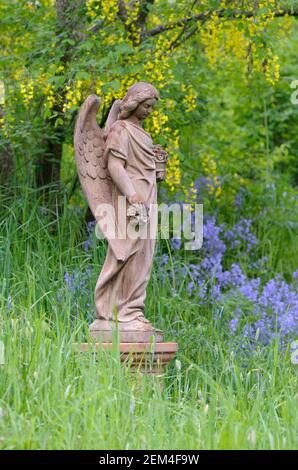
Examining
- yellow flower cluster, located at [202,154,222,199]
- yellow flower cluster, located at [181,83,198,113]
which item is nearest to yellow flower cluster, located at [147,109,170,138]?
yellow flower cluster, located at [181,83,198,113]

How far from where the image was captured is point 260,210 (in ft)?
37.7

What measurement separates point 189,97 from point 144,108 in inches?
100

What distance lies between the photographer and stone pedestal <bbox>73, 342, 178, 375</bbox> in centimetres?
657

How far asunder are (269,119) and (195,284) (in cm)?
534

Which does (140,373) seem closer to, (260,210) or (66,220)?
(66,220)

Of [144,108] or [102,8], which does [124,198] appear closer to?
[144,108]

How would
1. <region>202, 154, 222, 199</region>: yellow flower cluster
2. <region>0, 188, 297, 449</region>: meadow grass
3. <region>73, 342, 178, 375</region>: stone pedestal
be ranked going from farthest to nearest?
<region>202, 154, 222, 199</region>: yellow flower cluster < <region>73, 342, 178, 375</region>: stone pedestal < <region>0, 188, 297, 449</region>: meadow grass

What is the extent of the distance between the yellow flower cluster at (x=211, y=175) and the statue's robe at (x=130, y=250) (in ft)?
11.9

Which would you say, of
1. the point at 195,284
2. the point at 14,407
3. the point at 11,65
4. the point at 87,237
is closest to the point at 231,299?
the point at 195,284

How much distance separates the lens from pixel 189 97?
31.3ft

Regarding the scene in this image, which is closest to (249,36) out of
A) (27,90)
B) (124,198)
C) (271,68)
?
(271,68)

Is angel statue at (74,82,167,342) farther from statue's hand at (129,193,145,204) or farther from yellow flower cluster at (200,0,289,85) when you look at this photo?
yellow flower cluster at (200,0,289,85)

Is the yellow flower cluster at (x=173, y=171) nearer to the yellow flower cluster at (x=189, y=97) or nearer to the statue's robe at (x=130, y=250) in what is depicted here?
the yellow flower cluster at (x=189, y=97)
